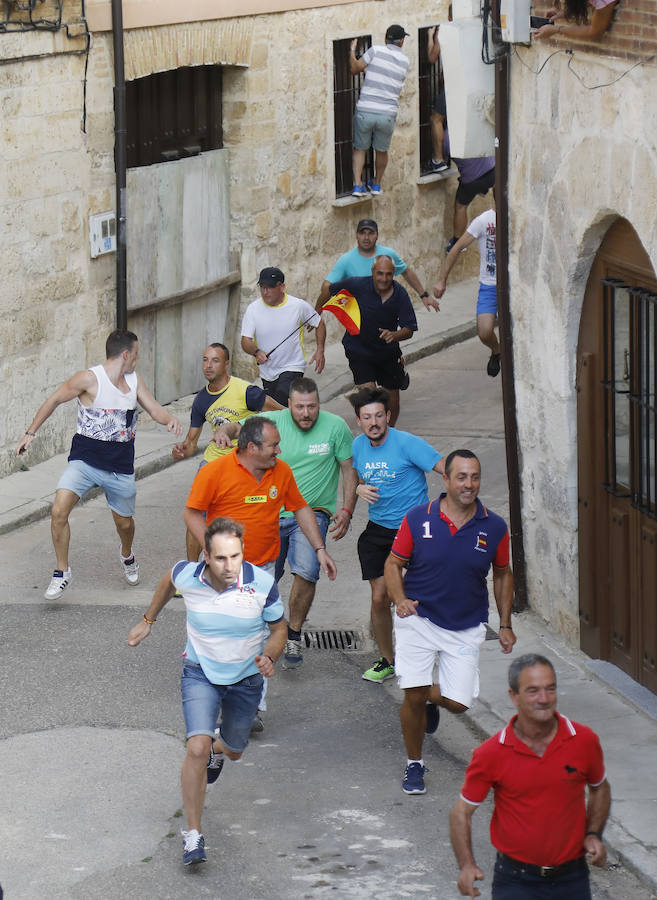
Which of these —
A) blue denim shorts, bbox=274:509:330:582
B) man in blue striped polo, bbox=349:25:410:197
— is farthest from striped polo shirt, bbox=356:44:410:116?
blue denim shorts, bbox=274:509:330:582

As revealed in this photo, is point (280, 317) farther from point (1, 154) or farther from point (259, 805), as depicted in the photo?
point (259, 805)

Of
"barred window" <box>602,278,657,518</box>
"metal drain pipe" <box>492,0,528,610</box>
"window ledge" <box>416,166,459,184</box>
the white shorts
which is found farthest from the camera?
"window ledge" <box>416,166,459,184</box>

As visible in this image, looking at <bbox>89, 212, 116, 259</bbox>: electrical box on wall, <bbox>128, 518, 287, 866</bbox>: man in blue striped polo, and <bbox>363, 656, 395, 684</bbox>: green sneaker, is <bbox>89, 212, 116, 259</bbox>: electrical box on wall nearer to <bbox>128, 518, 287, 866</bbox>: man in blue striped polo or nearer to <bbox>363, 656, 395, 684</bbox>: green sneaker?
<bbox>363, 656, 395, 684</bbox>: green sneaker

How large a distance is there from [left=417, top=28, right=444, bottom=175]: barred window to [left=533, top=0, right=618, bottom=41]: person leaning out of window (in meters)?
10.1

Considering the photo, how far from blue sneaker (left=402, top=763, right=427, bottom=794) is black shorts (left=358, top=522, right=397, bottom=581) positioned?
5.05 feet

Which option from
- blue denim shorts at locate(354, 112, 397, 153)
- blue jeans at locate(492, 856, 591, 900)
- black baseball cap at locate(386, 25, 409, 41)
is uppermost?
black baseball cap at locate(386, 25, 409, 41)

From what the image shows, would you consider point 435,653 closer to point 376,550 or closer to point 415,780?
point 415,780

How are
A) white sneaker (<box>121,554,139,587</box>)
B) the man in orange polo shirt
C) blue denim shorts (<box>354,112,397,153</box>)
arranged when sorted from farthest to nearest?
blue denim shorts (<box>354,112,397,153</box>)
white sneaker (<box>121,554,139,587</box>)
the man in orange polo shirt

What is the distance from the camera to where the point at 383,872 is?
274 inches

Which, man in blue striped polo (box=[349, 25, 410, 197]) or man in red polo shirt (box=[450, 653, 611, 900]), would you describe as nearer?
man in red polo shirt (box=[450, 653, 611, 900])

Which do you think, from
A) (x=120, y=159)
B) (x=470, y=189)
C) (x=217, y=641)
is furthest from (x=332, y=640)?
(x=470, y=189)

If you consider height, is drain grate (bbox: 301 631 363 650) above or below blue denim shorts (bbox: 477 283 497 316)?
below

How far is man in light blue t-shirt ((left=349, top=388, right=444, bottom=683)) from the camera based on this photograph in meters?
8.91

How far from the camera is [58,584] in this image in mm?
10539
